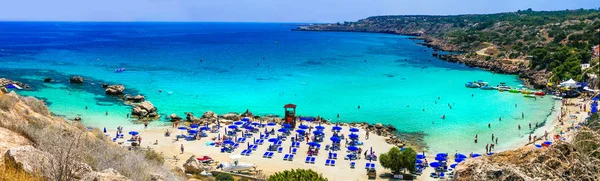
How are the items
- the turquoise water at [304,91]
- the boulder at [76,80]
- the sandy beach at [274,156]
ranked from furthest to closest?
the boulder at [76,80]
the turquoise water at [304,91]
the sandy beach at [274,156]

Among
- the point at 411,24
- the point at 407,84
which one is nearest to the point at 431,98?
the point at 407,84

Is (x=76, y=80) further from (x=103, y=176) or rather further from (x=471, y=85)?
(x=103, y=176)

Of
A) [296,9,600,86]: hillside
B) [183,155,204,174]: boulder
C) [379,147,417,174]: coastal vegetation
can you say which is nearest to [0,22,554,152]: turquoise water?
[296,9,600,86]: hillside

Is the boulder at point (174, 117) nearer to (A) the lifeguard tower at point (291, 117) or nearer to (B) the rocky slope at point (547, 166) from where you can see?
(A) the lifeguard tower at point (291, 117)

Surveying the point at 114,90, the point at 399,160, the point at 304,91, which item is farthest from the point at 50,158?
the point at 304,91

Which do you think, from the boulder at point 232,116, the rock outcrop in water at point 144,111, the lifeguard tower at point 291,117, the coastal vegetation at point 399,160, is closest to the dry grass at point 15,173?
the coastal vegetation at point 399,160
